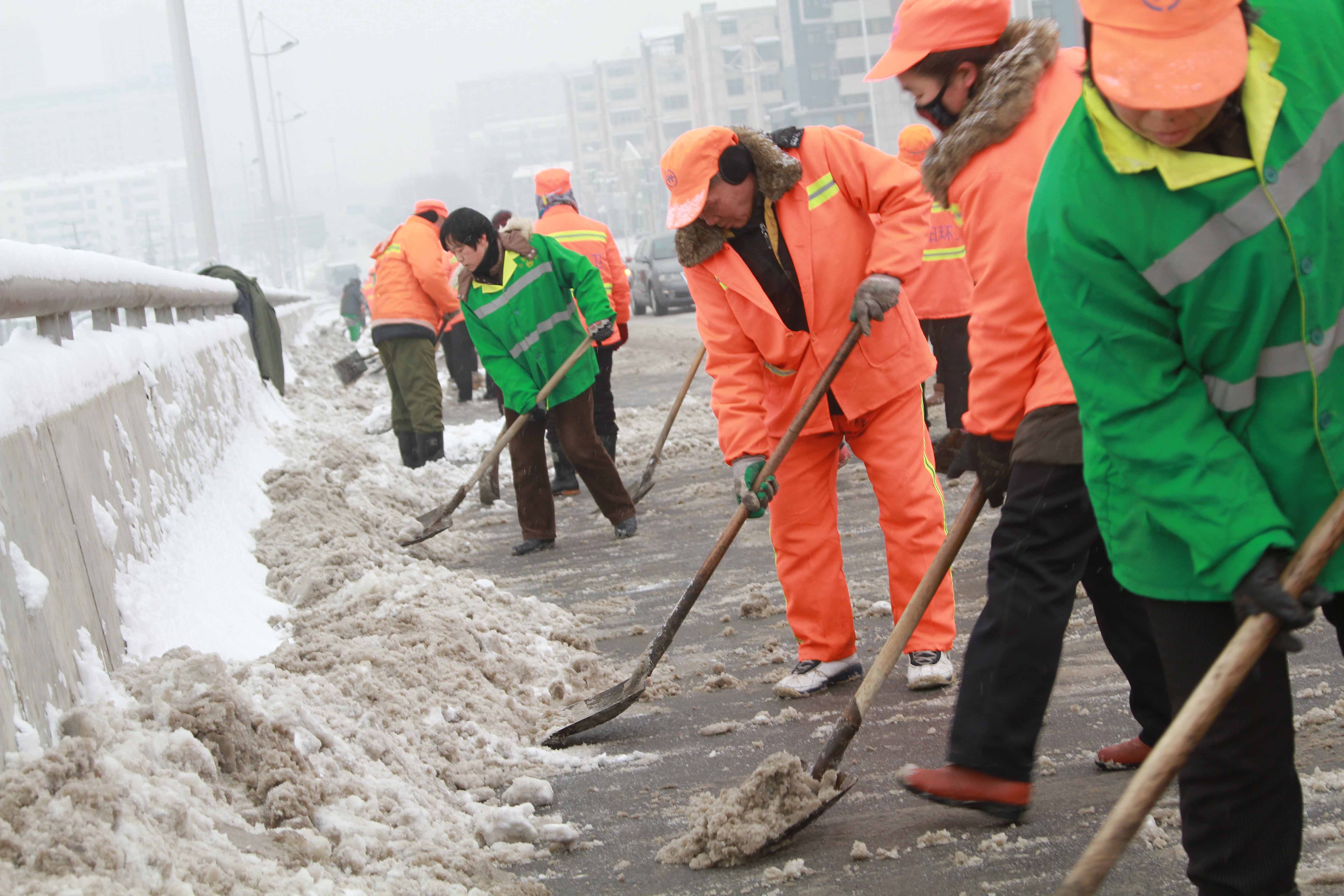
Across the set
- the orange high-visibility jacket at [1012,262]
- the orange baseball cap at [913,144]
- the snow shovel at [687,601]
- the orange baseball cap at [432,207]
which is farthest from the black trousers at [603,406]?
the orange high-visibility jacket at [1012,262]

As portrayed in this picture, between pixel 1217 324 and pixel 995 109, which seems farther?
pixel 995 109

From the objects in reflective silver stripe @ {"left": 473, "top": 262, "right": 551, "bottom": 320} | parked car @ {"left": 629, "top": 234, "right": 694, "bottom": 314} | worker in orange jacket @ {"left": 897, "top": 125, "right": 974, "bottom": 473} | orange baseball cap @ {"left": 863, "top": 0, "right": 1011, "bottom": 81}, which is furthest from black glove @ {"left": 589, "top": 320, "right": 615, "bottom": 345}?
parked car @ {"left": 629, "top": 234, "right": 694, "bottom": 314}

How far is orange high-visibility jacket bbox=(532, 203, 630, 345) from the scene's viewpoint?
29.6 ft

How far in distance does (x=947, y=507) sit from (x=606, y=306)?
86.9 inches

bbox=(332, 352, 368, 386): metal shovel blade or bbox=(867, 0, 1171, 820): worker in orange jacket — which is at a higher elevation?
bbox=(867, 0, 1171, 820): worker in orange jacket

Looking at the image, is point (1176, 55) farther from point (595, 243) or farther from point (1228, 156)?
point (595, 243)

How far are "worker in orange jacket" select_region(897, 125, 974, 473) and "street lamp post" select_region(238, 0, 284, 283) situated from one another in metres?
36.7

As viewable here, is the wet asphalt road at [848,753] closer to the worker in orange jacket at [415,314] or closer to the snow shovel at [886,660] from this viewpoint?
the snow shovel at [886,660]

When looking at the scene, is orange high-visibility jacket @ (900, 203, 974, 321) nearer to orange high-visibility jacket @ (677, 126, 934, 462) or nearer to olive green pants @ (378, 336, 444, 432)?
orange high-visibility jacket @ (677, 126, 934, 462)

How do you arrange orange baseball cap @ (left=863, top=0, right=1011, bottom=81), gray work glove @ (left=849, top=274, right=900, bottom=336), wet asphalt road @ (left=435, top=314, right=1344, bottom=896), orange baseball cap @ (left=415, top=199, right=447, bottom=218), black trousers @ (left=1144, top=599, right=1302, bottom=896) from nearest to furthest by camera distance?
1. black trousers @ (left=1144, top=599, right=1302, bottom=896)
2. wet asphalt road @ (left=435, top=314, right=1344, bottom=896)
3. orange baseball cap @ (left=863, top=0, right=1011, bottom=81)
4. gray work glove @ (left=849, top=274, right=900, bottom=336)
5. orange baseball cap @ (left=415, top=199, right=447, bottom=218)

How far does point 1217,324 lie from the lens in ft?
6.15

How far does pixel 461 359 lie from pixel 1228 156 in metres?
13.4

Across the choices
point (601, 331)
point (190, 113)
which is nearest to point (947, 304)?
point (601, 331)

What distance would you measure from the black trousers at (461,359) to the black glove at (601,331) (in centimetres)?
718
